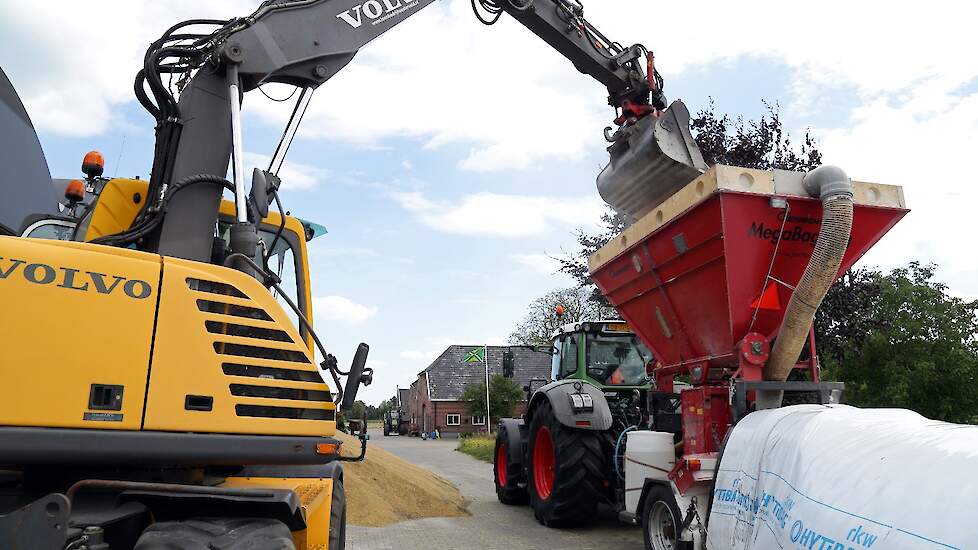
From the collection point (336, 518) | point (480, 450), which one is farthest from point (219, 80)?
point (480, 450)

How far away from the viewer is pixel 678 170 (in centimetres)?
629

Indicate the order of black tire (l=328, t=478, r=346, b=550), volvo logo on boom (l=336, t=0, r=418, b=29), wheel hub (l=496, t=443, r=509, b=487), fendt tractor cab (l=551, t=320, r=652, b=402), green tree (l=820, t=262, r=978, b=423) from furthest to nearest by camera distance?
green tree (l=820, t=262, r=978, b=423)
wheel hub (l=496, t=443, r=509, b=487)
fendt tractor cab (l=551, t=320, r=652, b=402)
volvo logo on boom (l=336, t=0, r=418, b=29)
black tire (l=328, t=478, r=346, b=550)

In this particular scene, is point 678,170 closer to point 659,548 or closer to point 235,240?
point 659,548

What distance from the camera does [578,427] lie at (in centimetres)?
747

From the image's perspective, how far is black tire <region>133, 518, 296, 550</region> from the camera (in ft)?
8.38

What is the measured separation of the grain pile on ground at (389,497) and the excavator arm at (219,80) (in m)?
5.05

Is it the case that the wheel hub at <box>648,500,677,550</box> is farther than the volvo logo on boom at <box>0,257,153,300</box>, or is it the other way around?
the wheel hub at <box>648,500,677,550</box>

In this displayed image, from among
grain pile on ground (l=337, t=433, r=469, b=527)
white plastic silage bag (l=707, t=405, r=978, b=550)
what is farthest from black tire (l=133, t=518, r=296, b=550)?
grain pile on ground (l=337, t=433, r=469, b=527)

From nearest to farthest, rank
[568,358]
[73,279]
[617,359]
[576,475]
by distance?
1. [73,279]
2. [576,475]
3. [617,359]
4. [568,358]

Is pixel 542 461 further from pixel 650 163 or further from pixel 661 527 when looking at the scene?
pixel 650 163

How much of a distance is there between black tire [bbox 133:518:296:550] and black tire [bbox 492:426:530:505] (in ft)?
22.7

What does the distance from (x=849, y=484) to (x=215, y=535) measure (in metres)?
2.40

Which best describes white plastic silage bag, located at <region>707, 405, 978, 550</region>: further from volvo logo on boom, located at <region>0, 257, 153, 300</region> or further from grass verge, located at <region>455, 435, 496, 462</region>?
grass verge, located at <region>455, 435, 496, 462</region>

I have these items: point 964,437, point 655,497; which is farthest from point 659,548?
point 964,437
